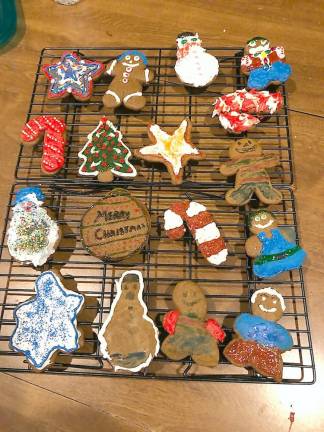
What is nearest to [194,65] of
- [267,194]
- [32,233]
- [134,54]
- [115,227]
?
[134,54]

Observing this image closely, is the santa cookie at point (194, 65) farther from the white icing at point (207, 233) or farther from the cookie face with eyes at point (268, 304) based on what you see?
the cookie face with eyes at point (268, 304)

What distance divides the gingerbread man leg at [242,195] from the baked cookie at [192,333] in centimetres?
35

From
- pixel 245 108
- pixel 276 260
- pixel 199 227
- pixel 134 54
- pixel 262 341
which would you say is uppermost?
pixel 134 54

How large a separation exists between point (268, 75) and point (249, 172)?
415 millimetres

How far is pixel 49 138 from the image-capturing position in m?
1.63

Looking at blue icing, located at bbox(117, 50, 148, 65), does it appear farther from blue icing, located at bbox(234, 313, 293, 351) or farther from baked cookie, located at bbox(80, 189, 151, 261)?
blue icing, located at bbox(234, 313, 293, 351)

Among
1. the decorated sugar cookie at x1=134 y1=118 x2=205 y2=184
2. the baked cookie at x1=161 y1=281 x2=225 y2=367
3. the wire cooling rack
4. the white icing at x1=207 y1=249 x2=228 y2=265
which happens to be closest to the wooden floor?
the wire cooling rack

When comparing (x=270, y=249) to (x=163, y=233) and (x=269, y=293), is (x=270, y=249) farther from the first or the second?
(x=163, y=233)

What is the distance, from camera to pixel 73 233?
159 centimetres

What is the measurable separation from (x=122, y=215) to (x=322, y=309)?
74 centimetres

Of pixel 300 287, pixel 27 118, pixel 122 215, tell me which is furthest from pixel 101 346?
pixel 27 118

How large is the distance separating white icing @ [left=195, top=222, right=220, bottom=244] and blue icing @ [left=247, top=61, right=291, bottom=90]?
1.94 ft

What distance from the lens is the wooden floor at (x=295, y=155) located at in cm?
140

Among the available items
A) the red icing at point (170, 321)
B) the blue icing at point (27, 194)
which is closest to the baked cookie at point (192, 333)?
the red icing at point (170, 321)
